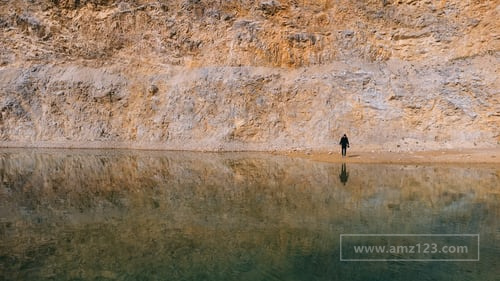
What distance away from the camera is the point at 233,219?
43.1 ft

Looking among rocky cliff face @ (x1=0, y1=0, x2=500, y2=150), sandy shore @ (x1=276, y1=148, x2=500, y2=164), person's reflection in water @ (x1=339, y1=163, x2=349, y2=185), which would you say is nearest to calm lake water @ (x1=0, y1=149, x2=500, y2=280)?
person's reflection in water @ (x1=339, y1=163, x2=349, y2=185)

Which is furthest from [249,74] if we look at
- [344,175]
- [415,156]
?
[344,175]

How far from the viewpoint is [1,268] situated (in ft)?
31.0

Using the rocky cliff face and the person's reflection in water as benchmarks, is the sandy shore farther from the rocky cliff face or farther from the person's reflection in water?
the person's reflection in water

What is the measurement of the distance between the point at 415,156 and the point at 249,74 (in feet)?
53.8

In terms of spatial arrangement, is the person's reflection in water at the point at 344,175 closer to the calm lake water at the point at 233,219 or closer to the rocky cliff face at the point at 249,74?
the calm lake water at the point at 233,219

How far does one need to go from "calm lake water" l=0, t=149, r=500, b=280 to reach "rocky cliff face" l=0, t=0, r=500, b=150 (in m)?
9.30

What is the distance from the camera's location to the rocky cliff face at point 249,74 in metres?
32.1

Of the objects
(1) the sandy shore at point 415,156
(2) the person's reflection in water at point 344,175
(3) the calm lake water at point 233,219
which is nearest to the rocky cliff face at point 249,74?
(1) the sandy shore at point 415,156

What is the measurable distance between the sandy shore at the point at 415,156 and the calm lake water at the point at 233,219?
5.67 feet

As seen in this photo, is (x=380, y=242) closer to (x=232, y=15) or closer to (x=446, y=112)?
(x=446, y=112)

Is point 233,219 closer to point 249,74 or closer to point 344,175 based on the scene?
point 344,175

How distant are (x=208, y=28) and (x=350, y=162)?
21.1 m

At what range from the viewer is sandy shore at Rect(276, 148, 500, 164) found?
82.7 feet
